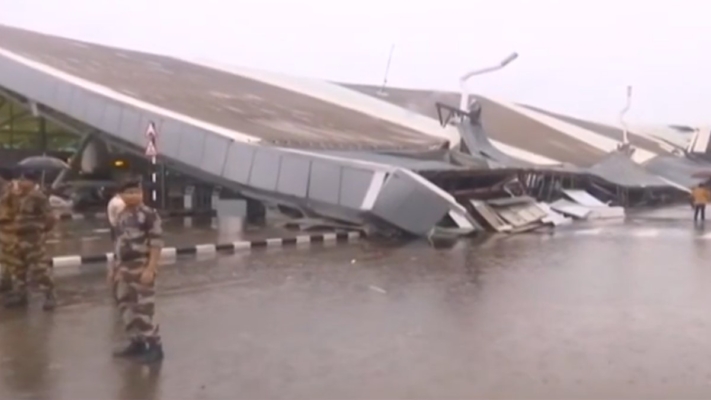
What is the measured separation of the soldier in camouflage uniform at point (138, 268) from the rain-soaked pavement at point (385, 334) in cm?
25

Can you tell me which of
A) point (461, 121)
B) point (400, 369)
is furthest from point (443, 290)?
point (461, 121)

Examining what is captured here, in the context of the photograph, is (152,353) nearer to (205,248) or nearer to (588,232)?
(205,248)

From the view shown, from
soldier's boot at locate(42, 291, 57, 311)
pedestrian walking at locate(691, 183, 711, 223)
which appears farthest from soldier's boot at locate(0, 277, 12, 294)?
pedestrian walking at locate(691, 183, 711, 223)

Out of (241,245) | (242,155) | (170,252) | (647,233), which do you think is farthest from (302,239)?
(647,233)

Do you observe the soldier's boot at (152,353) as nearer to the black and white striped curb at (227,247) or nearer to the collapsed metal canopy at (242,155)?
the black and white striped curb at (227,247)

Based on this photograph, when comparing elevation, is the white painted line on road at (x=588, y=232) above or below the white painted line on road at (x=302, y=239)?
below

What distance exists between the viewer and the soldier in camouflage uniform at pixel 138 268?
6.61 m

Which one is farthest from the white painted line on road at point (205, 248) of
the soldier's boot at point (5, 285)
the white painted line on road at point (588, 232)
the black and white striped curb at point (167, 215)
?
the white painted line on road at point (588, 232)

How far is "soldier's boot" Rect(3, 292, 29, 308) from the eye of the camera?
8758mm

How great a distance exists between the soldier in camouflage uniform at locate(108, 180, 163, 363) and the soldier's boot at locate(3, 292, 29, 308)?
2.53 m

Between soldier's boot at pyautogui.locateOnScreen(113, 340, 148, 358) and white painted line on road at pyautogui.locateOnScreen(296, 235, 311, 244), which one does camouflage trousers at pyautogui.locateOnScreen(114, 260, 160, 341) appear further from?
white painted line on road at pyautogui.locateOnScreen(296, 235, 311, 244)

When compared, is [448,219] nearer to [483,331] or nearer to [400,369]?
[483,331]

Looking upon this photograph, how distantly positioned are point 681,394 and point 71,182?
828 inches

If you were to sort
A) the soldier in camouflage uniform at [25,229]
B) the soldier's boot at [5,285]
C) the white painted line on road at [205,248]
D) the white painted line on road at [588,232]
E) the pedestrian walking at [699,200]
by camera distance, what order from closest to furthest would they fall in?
the soldier in camouflage uniform at [25,229] < the soldier's boot at [5,285] < the white painted line on road at [205,248] < the white painted line on road at [588,232] < the pedestrian walking at [699,200]
